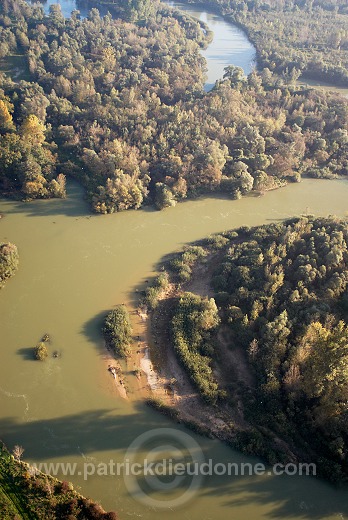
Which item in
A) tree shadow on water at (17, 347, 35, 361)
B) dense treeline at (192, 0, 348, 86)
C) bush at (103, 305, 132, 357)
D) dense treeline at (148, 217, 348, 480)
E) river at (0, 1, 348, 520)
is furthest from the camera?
dense treeline at (192, 0, 348, 86)

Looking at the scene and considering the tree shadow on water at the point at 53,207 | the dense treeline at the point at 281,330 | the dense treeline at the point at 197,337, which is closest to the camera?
the dense treeline at the point at 281,330

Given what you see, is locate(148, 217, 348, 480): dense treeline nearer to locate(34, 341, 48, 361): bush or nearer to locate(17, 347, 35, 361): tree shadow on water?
locate(34, 341, 48, 361): bush

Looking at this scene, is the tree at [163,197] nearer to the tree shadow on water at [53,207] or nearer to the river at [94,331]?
the river at [94,331]

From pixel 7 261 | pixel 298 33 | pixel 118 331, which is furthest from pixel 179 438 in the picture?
pixel 298 33

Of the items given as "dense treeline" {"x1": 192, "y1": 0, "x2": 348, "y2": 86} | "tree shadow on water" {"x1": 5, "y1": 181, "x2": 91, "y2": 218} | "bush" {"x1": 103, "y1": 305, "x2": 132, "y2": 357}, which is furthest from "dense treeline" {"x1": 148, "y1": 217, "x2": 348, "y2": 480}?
"dense treeline" {"x1": 192, "y1": 0, "x2": 348, "y2": 86}

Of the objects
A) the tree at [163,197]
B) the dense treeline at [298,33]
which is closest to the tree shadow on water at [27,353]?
the tree at [163,197]
